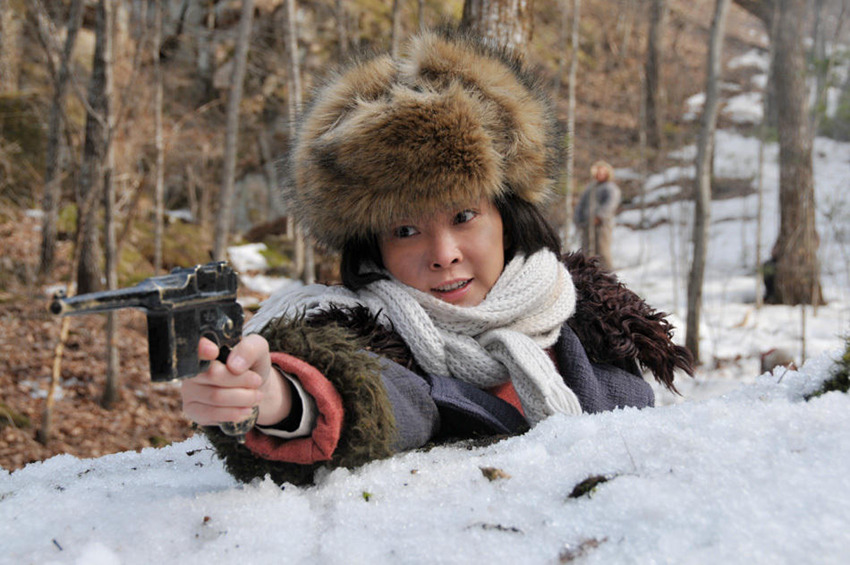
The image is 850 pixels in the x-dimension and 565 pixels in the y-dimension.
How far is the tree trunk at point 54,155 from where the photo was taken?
209 inches

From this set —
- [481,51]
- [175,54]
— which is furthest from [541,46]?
[481,51]

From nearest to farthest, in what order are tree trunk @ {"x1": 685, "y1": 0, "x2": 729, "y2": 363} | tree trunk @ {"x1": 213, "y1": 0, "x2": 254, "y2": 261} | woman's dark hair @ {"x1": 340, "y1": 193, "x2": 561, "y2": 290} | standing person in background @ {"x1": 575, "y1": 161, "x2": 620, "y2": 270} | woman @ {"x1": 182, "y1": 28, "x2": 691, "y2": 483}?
woman @ {"x1": 182, "y1": 28, "x2": 691, "y2": 483} < woman's dark hair @ {"x1": 340, "y1": 193, "x2": 561, "y2": 290} < tree trunk @ {"x1": 685, "y1": 0, "x2": 729, "y2": 363} < tree trunk @ {"x1": 213, "y1": 0, "x2": 254, "y2": 261} < standing person in background @ {"x1": 575, "y1": 161, "x2": 620, "y2": 270}

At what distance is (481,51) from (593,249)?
27.6 feet

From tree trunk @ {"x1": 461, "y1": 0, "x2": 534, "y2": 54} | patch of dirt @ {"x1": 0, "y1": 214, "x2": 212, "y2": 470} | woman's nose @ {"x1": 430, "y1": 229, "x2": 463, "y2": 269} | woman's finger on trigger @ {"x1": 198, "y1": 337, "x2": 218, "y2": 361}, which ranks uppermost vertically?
tree trunk @ {"x1": 461, "y1": 0, "x2": 534, "y2": 54}

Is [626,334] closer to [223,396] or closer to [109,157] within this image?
[223,396]

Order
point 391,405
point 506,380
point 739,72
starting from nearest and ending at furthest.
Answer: point 391,405 < point 506,380 < point 739,72

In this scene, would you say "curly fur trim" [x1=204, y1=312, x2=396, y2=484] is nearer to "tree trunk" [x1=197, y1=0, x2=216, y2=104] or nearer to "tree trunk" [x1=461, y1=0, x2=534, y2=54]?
"tree trunk" [x1=461, y1=0, x2=534, y2=54]

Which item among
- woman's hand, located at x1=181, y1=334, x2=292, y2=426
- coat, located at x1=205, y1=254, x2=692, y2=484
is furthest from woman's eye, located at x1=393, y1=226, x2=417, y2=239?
woman's hand, located at x1=181, y1=334, x2=292, y2=426

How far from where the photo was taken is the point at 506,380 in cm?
209

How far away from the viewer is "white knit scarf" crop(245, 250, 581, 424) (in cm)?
195

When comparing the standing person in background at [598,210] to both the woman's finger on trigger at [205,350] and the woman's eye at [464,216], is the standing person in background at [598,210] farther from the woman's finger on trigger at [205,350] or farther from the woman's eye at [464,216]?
the woman's finger on trigger at [205,350]

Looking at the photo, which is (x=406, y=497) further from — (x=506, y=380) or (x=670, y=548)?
(x=506, y=380)

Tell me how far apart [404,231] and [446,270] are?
0.65 ft

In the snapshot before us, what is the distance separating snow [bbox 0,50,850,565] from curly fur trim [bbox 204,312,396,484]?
5 centimetres
